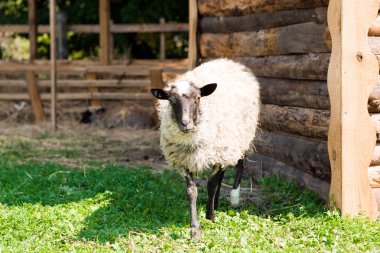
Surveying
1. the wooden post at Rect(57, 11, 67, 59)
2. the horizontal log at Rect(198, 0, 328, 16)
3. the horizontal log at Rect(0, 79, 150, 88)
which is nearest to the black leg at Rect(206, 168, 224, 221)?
the horizontal log at Rect(198, 0, 328, 16)

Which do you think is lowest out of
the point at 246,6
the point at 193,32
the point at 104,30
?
the point at 104,30

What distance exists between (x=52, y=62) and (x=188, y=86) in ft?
29.3

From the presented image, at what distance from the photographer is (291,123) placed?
8.84 meters

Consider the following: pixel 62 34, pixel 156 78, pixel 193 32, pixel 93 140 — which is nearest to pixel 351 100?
pixel 193 32

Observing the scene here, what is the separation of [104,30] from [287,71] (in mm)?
8884

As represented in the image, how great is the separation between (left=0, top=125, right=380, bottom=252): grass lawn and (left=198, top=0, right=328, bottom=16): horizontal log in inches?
82.7

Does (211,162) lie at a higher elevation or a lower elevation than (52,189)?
higher

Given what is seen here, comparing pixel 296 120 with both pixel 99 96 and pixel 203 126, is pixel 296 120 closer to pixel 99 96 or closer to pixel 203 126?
pixel 203 126

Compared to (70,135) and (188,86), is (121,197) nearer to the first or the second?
(188,86)

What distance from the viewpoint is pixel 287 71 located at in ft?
29.2

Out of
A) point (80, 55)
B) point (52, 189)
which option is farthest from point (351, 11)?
point (80, 55)

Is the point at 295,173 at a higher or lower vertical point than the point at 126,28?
lower

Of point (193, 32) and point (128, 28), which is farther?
point (128, 28)

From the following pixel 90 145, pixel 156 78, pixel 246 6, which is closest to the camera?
pixel 246 6
